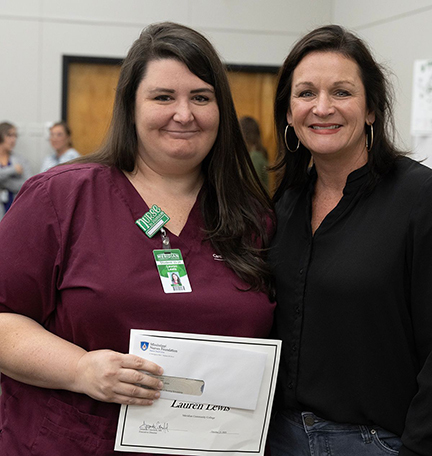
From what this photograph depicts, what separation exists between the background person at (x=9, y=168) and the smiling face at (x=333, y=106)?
17.3 feet

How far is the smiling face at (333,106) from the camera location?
1716 millimetres

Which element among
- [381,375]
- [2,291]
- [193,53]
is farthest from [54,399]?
[193,53]

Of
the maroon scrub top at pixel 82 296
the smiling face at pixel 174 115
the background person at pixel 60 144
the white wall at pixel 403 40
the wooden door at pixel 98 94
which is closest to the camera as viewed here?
the maroon scrub top at pixel 82 296

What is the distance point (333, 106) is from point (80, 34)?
18.4 feet

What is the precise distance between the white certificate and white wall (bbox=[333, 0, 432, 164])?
3.74m

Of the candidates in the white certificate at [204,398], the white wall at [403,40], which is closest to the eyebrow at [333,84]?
the white certificate at [204,398]

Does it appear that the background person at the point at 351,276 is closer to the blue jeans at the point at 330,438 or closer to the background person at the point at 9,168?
the blue jeans at the point at 330,438

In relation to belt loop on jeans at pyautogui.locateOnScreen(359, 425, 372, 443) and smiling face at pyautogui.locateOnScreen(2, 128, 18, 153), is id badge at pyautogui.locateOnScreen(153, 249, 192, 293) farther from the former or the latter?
smiling face at pyautogui.locateOnScreen(2, 128, 18, 153)

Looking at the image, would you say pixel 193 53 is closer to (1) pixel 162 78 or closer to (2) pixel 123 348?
(1) pixel 162 78

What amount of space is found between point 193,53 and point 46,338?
0.86 metres

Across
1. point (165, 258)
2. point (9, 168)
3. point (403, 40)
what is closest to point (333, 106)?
point (165, 258)

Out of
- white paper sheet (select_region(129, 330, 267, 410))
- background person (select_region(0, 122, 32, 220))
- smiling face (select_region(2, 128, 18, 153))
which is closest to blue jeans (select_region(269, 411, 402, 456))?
white paper sheet (select_region(129, 330, 267, 410))

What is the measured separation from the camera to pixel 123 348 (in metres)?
1.68
